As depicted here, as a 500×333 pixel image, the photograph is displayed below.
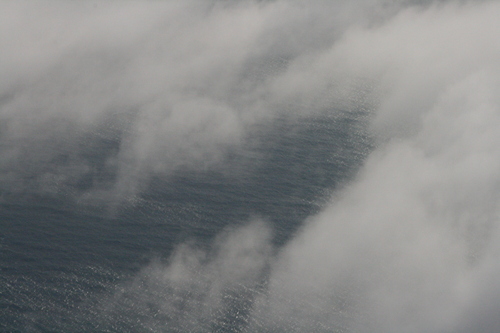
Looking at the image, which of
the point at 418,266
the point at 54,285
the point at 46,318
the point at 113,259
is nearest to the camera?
the point at 46,318

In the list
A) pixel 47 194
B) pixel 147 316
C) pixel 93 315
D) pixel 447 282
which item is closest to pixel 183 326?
pixel 147 316

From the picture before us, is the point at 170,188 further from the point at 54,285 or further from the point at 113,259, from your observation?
the point at 54,285

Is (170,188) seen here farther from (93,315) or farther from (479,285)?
(479,285)

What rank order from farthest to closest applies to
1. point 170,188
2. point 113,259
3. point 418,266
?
point 170,188, point 418,266, point 113,259

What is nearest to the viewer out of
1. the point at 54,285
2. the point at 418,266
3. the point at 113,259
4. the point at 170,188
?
the point at 54,285

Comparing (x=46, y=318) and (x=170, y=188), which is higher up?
(x=170, y=188)

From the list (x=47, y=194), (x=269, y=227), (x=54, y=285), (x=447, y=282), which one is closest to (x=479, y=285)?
(x=447, y=282)

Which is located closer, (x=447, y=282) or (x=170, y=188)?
(x=447, y=282)

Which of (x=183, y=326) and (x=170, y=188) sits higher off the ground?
(x=170, y=188)

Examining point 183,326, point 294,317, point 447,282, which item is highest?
point 447,282
